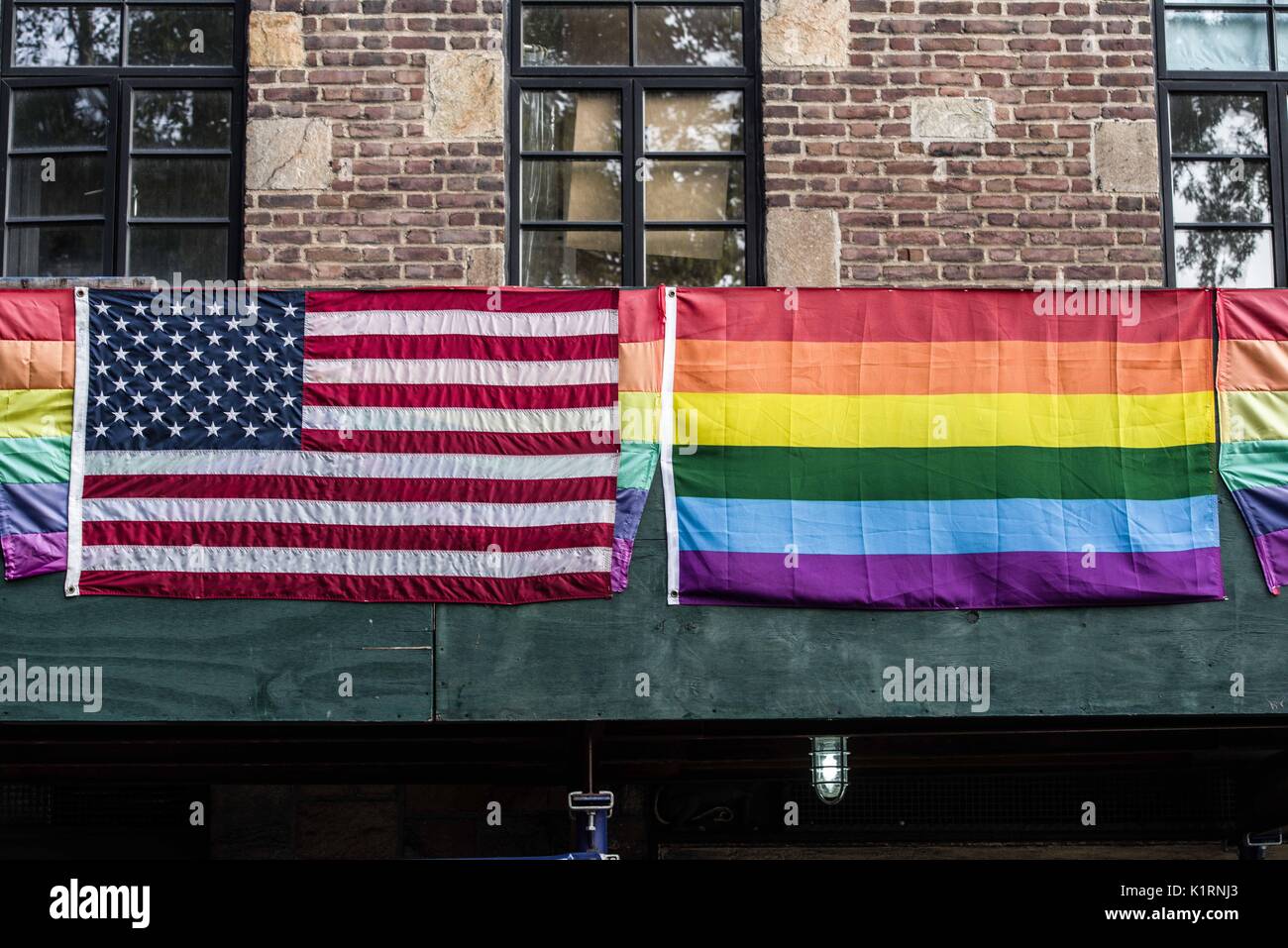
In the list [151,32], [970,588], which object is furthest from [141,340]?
[970,588]

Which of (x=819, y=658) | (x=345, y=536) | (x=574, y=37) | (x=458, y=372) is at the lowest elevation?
(x=819, y=658)

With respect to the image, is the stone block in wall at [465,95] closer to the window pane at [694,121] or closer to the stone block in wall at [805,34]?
the window pane at [694,121]

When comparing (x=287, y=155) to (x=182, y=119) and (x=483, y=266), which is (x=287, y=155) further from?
(x=483, y=266)

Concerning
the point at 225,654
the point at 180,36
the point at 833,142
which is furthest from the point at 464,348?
the point at 180,36

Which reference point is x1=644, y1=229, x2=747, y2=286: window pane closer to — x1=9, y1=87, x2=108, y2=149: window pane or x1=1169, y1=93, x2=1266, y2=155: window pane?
x1=1169, y1=93, x2=1266, y2=155: window pane

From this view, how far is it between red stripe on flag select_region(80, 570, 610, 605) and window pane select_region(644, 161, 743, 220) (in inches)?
87.7

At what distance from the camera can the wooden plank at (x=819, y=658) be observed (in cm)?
624

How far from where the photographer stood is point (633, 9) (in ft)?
25.4

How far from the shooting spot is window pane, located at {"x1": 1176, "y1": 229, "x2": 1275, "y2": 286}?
757 cm

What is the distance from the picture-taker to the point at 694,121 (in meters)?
7.66

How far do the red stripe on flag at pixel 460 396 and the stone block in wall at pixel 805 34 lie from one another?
2.16 metres

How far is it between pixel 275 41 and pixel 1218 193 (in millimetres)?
4961

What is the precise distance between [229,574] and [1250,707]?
4.48 meters

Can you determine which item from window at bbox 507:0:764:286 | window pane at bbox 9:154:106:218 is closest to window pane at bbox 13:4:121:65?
window pane at bbox 9:154:106:218
